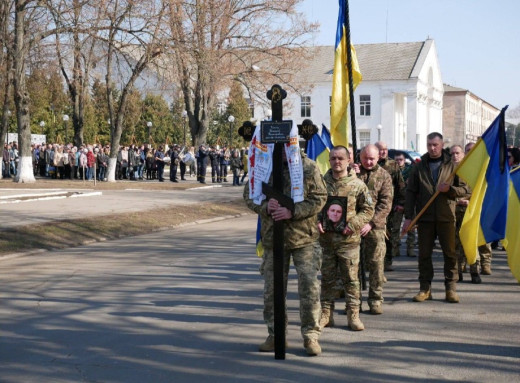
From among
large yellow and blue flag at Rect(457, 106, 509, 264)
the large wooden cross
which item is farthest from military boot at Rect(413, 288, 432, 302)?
the large wooden cross

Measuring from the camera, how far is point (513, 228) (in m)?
8.43

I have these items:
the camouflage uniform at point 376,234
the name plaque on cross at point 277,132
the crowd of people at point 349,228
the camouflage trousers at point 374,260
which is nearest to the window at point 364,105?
the crowd of people at point 349,228

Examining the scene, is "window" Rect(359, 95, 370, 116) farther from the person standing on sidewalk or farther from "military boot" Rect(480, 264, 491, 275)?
the person standing on sidewalk

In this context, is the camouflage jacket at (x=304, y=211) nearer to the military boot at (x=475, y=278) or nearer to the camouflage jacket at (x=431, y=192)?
the camouflage jacket at (x=431, y=192)

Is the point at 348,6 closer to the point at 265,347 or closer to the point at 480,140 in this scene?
the point at 480,140

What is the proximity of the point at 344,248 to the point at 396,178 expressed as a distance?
5.08 m

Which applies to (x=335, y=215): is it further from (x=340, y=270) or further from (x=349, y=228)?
(x=340, y=270)

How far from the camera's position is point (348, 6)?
10594mm

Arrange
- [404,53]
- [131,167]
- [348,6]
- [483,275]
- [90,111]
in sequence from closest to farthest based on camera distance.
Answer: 1. [348,6]
2. [483,275]
3. [131,167]
4. [90,111]
5. [404,53]

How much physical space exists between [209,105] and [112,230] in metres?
25.7

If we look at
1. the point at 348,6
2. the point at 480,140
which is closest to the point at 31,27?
the point at 348,6

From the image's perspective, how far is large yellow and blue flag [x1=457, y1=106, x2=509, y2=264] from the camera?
29.4 ft

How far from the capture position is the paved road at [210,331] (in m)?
6.67

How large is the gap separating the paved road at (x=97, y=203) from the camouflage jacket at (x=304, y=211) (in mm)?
11338
